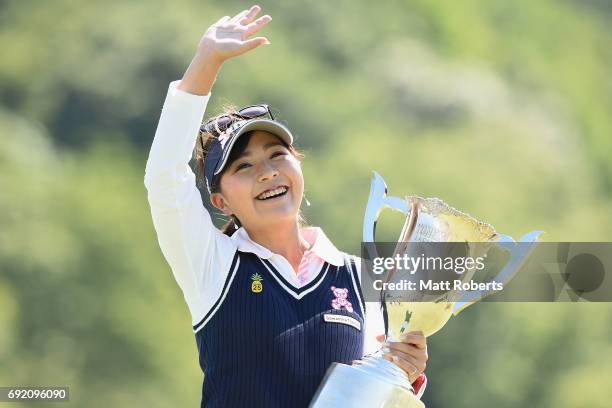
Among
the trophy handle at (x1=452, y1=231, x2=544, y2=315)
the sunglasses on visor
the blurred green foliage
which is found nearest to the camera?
the trophy handle at (x1=452, y1=231, x2=544, y2=315)

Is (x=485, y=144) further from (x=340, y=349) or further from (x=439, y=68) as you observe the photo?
(x=340, y=349)

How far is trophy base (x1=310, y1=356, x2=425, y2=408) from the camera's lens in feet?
4.43

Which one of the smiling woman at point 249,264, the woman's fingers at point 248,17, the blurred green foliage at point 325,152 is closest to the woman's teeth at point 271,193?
the smiling woman at point 249,264

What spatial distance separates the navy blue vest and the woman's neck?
48 millimetres

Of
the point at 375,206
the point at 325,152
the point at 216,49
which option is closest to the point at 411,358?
the point at 375,206

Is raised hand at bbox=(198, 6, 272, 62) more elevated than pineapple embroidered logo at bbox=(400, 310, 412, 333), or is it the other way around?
raised hand at bbox=(198, 6, 272, 62)

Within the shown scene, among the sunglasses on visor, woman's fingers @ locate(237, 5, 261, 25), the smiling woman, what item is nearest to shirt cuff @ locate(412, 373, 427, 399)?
the smiling woman

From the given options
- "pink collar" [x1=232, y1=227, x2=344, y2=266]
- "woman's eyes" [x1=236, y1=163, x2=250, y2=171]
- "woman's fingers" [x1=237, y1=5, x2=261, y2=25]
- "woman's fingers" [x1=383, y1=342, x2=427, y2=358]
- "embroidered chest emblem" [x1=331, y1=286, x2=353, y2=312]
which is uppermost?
"woman's fingers" [x1=237, y1=5, x2=261, y2=25]

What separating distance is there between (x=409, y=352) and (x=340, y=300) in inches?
5.1

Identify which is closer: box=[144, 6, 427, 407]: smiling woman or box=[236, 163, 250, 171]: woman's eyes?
box=[144, 6, 427, 407]: smiling woman

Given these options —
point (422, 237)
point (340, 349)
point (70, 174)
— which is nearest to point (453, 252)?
point (422, 237)

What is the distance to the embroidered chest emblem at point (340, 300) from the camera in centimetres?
148

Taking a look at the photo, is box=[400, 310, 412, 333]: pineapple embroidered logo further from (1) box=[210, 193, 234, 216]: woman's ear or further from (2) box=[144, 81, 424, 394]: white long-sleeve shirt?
(1) box=[210, 193, 234, 216]: woman's ear

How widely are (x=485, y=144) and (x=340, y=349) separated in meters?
3.15
